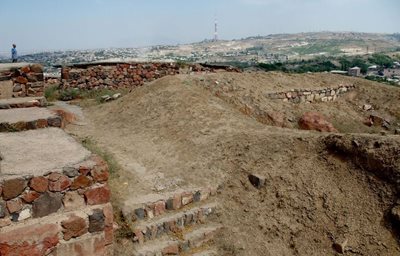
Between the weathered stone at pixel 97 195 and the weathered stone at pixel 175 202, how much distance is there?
1134 mm

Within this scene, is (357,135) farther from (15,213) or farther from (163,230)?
(15,213)

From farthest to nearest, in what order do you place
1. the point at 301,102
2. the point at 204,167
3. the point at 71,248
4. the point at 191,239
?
the point at 301,102 → the point at 204,167 → the point at 191,239 → the point at 71,248

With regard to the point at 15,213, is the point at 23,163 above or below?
above

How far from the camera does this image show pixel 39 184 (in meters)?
3.97

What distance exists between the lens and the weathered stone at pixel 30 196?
3.93m

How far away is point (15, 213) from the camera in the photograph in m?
3.92

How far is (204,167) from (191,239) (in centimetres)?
141

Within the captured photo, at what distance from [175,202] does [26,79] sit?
5.32 m

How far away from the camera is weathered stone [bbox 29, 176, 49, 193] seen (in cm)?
394

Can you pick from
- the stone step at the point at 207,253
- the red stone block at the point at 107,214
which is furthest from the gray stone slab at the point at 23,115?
the stone step at the point at 207,253

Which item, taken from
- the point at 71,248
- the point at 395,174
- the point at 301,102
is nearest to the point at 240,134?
the point at 395,174

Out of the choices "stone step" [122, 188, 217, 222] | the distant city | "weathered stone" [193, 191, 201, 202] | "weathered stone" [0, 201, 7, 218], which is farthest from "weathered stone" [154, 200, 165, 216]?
the distant city

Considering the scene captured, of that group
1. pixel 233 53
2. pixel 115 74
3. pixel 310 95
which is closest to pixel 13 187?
pixel 310 95

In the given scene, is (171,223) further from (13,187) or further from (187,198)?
(13,187)
